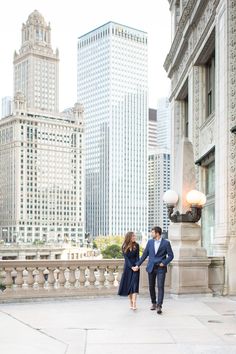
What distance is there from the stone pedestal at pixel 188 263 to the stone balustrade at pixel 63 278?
319 millimetres

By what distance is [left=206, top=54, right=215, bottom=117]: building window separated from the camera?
21003mm

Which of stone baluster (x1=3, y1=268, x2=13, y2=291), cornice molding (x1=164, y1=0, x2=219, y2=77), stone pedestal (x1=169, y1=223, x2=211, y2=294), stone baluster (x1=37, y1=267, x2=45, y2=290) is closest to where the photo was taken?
stone baluster (x1=3, y1=268, x2=13, y2=291)

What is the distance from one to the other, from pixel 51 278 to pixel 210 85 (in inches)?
388

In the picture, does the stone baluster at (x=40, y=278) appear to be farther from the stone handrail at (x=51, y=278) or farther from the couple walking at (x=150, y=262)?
the couple walking at (x=150, y=262)

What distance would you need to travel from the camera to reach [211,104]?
21281 millimetres

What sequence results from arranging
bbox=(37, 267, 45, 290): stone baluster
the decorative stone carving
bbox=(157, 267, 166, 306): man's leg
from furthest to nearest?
1. the decorative stone carving
2. bbox=(37, 267, 45, 290): stone baluster
3. bbox=(157, 267, 166, 306): man's leg

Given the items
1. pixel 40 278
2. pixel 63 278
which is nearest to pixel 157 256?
pixel 63 278

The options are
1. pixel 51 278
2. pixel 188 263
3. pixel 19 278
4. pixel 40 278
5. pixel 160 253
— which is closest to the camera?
pixel 160 253

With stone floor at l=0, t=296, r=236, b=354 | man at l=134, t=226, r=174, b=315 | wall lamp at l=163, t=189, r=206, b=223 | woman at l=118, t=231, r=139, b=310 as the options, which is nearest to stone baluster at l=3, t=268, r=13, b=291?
stone floor at l=0, t=296, r=236, b=354

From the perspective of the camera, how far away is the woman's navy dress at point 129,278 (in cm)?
1310

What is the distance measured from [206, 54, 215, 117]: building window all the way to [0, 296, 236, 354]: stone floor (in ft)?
27.8

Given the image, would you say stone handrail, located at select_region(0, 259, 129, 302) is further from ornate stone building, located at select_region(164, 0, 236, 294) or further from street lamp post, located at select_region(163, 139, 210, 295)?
ornate stone building, located at select_region(164, 0, 236, 294)

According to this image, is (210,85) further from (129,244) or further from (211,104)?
(129,244)

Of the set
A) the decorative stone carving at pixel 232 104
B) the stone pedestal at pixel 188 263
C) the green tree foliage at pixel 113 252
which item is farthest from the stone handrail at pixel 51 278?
the green tree foliage at pixel 113 252
